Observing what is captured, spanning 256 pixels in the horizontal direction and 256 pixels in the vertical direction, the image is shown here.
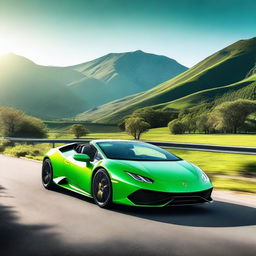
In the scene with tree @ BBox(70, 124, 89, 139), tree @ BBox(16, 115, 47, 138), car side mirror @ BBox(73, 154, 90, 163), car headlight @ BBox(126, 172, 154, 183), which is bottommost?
tree @ BBox(70, 124, 89, 139)

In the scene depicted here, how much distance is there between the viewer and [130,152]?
25.7ft

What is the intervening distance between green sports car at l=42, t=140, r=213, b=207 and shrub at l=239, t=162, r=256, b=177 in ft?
20.8

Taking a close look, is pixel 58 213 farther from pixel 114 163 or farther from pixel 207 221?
pixel 207 221

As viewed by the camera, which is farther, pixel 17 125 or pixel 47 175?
pixel 17 125

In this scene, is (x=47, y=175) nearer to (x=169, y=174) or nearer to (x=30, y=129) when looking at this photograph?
(x=169, y=174)

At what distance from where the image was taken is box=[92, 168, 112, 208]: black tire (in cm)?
679

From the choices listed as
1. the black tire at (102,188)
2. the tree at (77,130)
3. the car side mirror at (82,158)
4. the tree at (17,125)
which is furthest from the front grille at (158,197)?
the tree at (77,130)

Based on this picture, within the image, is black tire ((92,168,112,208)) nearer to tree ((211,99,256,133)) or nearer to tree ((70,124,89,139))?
tree ((70,124,89,139))

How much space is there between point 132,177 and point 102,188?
66 centimetres

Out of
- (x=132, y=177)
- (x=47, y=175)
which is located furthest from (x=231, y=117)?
(x=132, y=177)

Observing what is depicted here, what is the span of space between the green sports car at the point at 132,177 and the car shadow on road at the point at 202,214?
0.66 ft

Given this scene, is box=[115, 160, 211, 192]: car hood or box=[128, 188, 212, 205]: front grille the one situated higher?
box=[115, 160, 211, 192]: car hood

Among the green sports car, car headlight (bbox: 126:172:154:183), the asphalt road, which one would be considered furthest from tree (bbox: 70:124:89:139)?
car headlight (bbox: 126:172:154:183)

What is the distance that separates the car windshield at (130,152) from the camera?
751 cm
